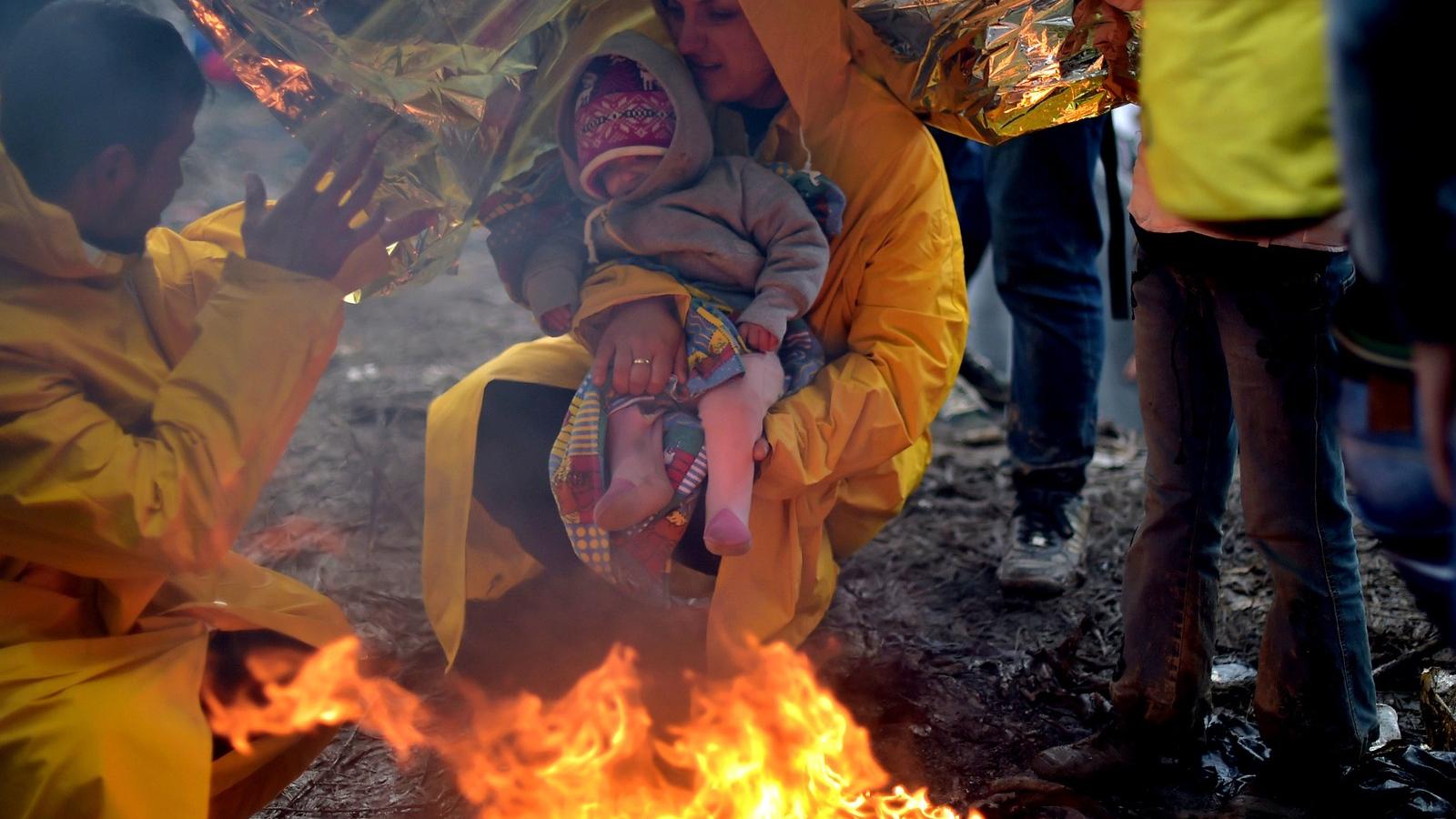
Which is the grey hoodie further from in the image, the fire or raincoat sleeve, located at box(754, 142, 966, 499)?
the fire

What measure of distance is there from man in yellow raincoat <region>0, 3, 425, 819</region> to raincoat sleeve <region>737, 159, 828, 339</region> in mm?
786

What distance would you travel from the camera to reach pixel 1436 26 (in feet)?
2.89

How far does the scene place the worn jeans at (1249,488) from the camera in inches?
70.4

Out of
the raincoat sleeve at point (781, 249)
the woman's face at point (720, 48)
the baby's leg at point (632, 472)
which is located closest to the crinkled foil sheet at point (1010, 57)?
the woman's face at point (720, 48)

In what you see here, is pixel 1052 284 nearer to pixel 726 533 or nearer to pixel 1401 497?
pixel 726 533

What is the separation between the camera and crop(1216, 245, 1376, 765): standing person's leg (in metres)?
1.78

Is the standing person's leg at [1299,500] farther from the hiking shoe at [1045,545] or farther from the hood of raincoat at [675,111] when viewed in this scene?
the hood of raincoat at [675,111]

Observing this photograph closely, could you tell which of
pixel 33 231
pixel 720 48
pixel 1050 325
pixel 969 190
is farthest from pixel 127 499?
pixel 969 190

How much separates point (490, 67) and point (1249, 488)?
178 cm

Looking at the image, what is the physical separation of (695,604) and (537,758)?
0.54 metres

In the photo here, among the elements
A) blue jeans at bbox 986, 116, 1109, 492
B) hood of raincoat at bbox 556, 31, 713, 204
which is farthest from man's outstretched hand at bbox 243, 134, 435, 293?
blue jeans at bbox 986, 116, 1109, 492

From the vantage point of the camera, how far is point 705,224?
2279mm

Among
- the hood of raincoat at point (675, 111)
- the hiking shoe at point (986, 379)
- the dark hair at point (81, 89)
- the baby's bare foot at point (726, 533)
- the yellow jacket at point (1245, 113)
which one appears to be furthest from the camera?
the hiking shoe at point (986, 379)

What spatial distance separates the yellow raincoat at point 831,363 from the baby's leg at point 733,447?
7cm
